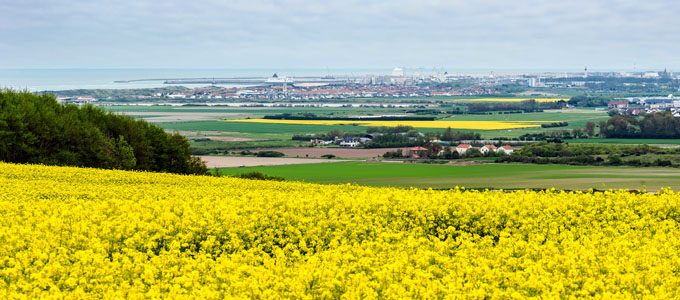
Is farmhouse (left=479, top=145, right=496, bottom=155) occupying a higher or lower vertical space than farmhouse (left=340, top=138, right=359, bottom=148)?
higher

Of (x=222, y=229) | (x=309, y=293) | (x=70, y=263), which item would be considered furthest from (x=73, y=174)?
(x=309, y=293)

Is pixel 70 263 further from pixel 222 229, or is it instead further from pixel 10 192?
pixel 10 192

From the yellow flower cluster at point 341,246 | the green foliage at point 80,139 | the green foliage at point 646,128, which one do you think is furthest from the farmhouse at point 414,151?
the yellow flower cluster at point 341,246

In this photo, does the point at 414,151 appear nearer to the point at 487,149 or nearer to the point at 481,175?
the point at 487,149

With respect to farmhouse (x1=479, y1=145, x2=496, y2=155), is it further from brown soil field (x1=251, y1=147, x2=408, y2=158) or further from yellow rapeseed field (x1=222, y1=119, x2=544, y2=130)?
yellow rapeseed field (x1=222, y1=119, x2=544, y2=130)

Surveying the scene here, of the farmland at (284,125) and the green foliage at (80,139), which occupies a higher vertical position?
the green foliage at (80,139)

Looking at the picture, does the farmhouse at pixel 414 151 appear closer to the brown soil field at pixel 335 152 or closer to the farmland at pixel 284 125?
the brown soil field at pixel 335 152

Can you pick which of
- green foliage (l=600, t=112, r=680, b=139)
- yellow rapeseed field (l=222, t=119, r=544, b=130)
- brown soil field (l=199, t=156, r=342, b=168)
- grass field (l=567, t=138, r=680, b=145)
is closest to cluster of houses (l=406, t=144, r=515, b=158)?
brown soil field (l=199, t=156, r=342, b=168)
